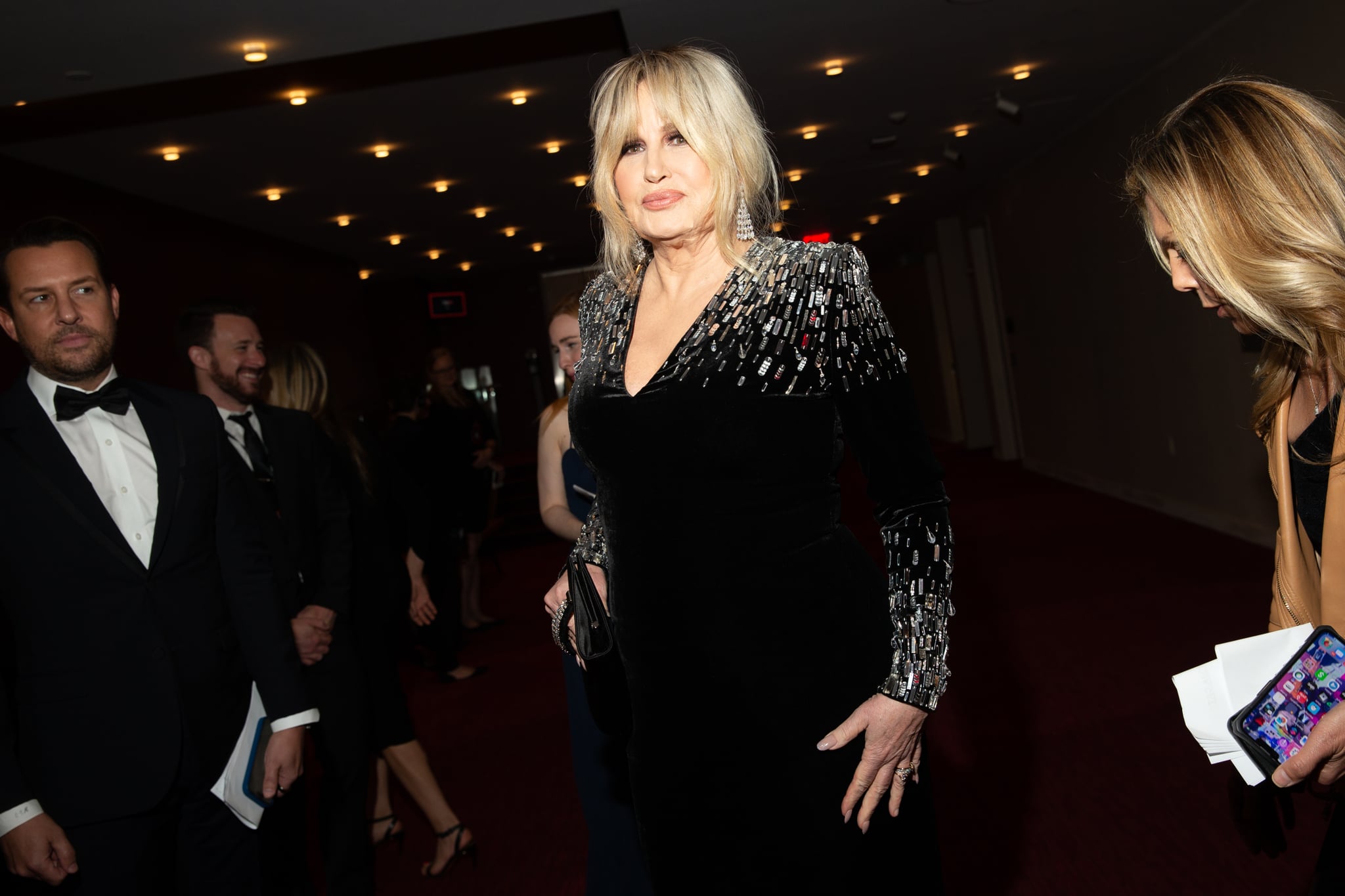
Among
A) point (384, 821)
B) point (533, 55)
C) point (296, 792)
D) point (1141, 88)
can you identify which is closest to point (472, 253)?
point (533, 55)

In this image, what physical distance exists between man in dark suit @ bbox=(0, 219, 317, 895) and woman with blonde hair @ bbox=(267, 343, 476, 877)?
3.20 feet

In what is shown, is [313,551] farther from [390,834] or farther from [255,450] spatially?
[390,834]

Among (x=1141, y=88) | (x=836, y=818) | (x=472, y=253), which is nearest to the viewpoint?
(x=836, y=818)

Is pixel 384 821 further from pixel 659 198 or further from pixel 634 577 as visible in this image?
pixel 659 198

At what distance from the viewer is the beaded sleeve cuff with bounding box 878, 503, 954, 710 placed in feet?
4.21

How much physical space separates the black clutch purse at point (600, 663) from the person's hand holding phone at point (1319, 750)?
2.81 feet

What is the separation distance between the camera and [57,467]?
1.93 metres

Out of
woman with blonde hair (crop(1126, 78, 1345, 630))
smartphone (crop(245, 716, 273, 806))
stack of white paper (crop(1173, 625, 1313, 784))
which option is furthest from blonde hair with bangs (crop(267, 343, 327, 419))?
stack of white paper (crop(1173, 625, 1313, 784))

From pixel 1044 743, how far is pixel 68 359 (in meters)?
3.25

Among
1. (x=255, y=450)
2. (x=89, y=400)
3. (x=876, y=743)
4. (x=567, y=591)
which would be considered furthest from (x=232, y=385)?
(x=876, y=743)

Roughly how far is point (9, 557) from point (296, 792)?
97 cm

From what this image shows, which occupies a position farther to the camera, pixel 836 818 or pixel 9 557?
pixel 9 557

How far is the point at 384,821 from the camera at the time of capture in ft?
11.8

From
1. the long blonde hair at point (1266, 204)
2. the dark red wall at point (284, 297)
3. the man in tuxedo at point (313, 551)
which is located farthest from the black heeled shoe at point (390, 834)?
the long blonde hair at point (1266, 204)
